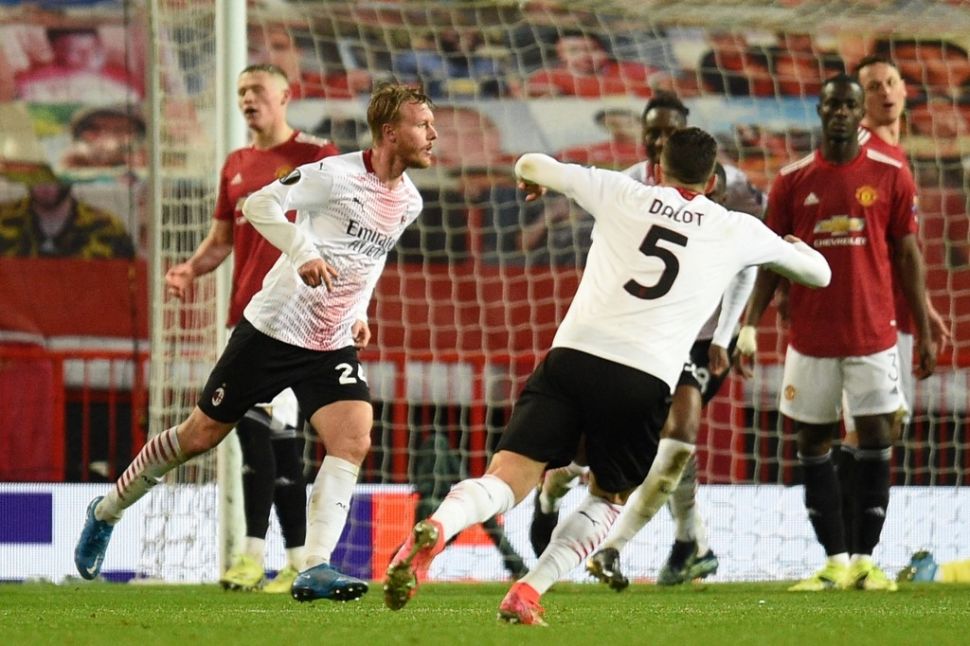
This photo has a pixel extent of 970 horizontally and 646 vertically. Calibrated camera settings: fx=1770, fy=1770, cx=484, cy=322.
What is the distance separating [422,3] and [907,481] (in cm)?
467

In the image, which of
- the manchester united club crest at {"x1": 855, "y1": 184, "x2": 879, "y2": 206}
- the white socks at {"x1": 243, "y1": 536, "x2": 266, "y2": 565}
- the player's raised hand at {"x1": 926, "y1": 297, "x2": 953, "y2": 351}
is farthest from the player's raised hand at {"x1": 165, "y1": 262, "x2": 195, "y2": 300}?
the player's raised hand at {"x1": 926, "y1": 297, "x2": 953, "y2": 351}

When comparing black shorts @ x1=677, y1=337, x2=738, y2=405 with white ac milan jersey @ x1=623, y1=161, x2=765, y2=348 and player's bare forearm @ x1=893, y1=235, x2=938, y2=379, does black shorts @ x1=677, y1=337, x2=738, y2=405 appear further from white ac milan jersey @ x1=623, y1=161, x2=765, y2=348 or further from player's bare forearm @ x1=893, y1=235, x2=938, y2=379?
player's bare forearm @ x1=893, y1=235, x2=938, y2=379

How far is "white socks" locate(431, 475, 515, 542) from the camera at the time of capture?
4664mm

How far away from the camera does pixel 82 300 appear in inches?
508

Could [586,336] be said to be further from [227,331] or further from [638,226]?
[227,331]

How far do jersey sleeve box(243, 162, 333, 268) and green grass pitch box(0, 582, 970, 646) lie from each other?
112 cm

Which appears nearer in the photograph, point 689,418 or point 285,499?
point 689,418

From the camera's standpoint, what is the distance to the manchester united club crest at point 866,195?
7.38m

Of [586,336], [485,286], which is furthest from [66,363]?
[586,336]

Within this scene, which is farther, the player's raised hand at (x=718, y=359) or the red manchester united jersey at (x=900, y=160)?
the red manchester united jersey at (x=900, y=160)

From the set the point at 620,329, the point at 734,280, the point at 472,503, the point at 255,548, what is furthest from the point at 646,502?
the point at 472,503

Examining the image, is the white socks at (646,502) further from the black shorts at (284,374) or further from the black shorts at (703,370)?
the black shorts at (284,374)

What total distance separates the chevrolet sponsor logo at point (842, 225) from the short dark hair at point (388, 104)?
2.24 metres

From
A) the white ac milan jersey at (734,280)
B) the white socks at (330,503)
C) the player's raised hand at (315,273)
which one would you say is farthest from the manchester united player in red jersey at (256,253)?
the player's raised hand at (315,273)
